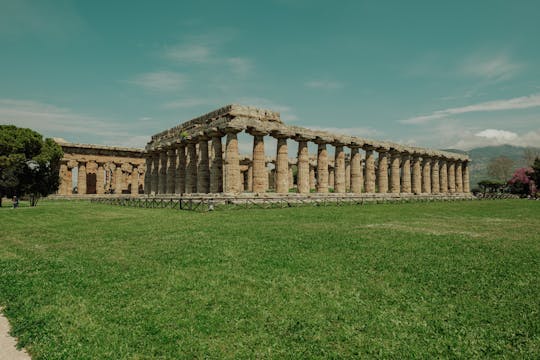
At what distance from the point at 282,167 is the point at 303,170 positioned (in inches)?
120

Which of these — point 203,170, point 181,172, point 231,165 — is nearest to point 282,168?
point 231,165

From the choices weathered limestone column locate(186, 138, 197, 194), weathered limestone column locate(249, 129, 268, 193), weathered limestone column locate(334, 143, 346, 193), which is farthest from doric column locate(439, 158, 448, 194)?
weathered limestone column locate(186, 138, 197, 194)

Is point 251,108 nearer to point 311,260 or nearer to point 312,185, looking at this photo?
point 311,260

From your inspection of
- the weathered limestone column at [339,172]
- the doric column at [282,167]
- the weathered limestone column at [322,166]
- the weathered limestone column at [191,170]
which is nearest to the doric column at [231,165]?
the doric column at [282,167]

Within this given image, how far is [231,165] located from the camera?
A: 3338cm

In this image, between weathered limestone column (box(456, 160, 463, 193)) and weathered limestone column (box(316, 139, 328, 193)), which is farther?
weathered limestone column (box(456, 160, 463, 193))

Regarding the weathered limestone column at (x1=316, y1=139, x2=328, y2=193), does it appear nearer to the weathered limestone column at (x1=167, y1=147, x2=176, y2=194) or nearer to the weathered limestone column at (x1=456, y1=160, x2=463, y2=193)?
the weathered limestone column at (x1=167, y1=147, x2=176, y2=194)

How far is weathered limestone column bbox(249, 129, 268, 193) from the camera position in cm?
3400

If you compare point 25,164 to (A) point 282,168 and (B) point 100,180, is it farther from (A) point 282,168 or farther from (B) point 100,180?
(A) point 282,168

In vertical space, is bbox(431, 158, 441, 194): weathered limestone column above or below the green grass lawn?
above

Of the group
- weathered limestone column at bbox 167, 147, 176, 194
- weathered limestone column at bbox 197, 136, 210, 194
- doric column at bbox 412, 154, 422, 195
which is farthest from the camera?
doric column at bbox 412, 154, 422, 195

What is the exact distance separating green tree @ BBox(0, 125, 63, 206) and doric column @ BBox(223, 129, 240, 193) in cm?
2478

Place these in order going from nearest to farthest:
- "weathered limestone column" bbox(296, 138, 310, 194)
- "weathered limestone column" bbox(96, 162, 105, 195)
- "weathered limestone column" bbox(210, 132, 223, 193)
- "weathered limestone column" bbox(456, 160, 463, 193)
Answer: "weathered limestone column" bbox(210, 132, 223, 193) → "weathered limestone column" bbox(296, 138, 310, 194) → "weathered limestone column" bbox(96, 162, 105, 195) → "weathered limestone column" bbox(456, 160, 463, 193)

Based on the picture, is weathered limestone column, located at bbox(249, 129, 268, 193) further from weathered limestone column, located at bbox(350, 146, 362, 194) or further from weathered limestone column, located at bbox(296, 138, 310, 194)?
weathered limestone column, located at bbox(350, 146, 362, 194)
